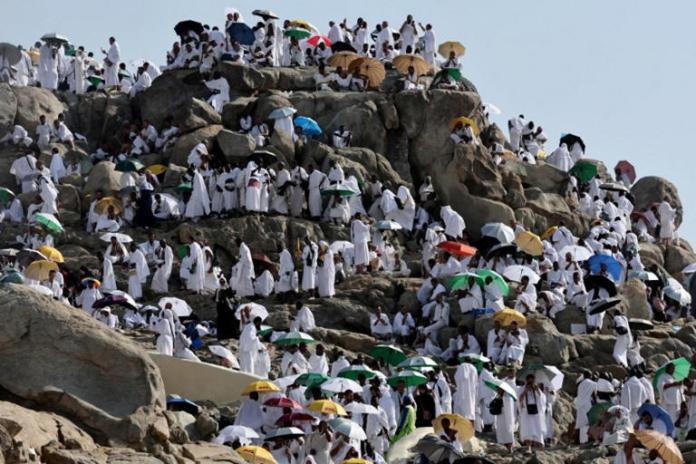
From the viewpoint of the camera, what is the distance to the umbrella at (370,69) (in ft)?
165

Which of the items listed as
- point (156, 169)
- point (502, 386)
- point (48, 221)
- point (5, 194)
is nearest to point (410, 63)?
point (156, 169)

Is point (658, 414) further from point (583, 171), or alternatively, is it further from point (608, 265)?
point (583, 171)

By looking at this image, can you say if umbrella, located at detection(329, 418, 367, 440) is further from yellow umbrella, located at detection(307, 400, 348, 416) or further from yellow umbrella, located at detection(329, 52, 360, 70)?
yellow umbrella, located at detection(329, 52, 360, 70)

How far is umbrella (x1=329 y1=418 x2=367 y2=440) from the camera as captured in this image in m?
30.6

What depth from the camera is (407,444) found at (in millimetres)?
33031

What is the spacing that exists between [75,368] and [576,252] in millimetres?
21430

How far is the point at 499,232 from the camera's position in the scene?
147 feet

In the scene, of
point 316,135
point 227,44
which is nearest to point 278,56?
point 227,44

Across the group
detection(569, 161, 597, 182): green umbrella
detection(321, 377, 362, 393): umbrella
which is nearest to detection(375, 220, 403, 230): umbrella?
detection(569, 161, 597, 182): green umbrella

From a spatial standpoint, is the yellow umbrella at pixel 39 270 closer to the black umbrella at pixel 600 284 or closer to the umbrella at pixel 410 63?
the black umbrella at pixel 600 284

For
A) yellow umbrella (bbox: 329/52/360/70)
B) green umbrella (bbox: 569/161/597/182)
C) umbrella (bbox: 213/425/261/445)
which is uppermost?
yellow umbrella (bbox: 329/52/360/70)

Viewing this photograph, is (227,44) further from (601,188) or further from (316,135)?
(601,188)

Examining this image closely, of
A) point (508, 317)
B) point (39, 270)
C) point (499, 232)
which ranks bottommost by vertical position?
point (508, 317)

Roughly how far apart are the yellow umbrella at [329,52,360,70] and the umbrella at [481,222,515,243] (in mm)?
7663
